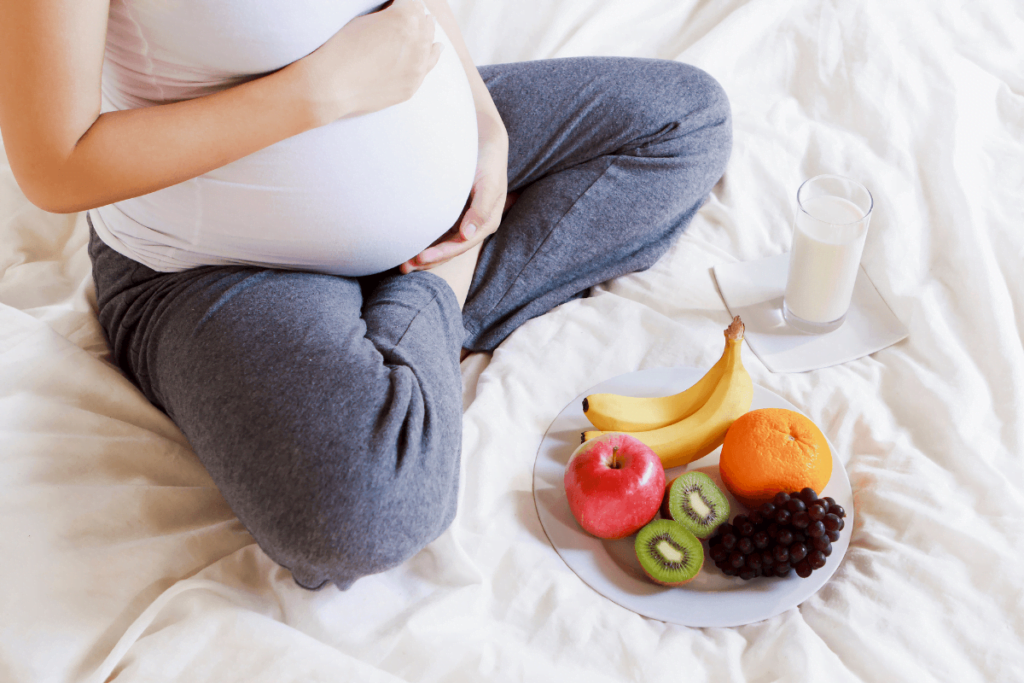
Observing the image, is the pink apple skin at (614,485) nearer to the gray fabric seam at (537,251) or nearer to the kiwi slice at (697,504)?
the kiwi slice at (697,504)

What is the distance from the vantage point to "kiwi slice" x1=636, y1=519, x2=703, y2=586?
0.73 meters

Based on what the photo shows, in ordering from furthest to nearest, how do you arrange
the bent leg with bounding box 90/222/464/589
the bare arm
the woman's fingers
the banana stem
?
the woman's fingers
the banana stem
the bent leg with bounding box 90/222/464/589
the bare arm

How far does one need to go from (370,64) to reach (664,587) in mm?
578

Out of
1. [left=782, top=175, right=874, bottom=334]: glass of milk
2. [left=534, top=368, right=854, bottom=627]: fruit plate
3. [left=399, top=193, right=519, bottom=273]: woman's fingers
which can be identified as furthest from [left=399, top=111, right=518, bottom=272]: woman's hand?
[left=782, top=175, right=874, bottom=334]: glass of milk

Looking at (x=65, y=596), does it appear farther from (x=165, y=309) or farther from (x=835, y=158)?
(x=835, y=158)

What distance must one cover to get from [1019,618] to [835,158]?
28.9 inches

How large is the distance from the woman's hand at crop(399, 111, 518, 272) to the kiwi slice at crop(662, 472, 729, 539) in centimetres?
39

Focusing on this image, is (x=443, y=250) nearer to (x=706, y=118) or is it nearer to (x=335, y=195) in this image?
(x=335, y=195)

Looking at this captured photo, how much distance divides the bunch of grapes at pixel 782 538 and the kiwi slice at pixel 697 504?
0.02 metres

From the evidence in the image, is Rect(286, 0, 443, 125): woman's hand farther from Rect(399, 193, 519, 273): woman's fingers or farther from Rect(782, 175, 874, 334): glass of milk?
Rect(782, 175, 874, 334): glass of milk

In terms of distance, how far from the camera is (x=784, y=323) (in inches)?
40.0

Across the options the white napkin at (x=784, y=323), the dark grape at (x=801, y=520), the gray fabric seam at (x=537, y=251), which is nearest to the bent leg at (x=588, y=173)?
the gray fabric seam at (x=537, y=251)

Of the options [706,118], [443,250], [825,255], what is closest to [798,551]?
[825,255]

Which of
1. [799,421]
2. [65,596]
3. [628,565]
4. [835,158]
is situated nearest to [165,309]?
[65,596]
